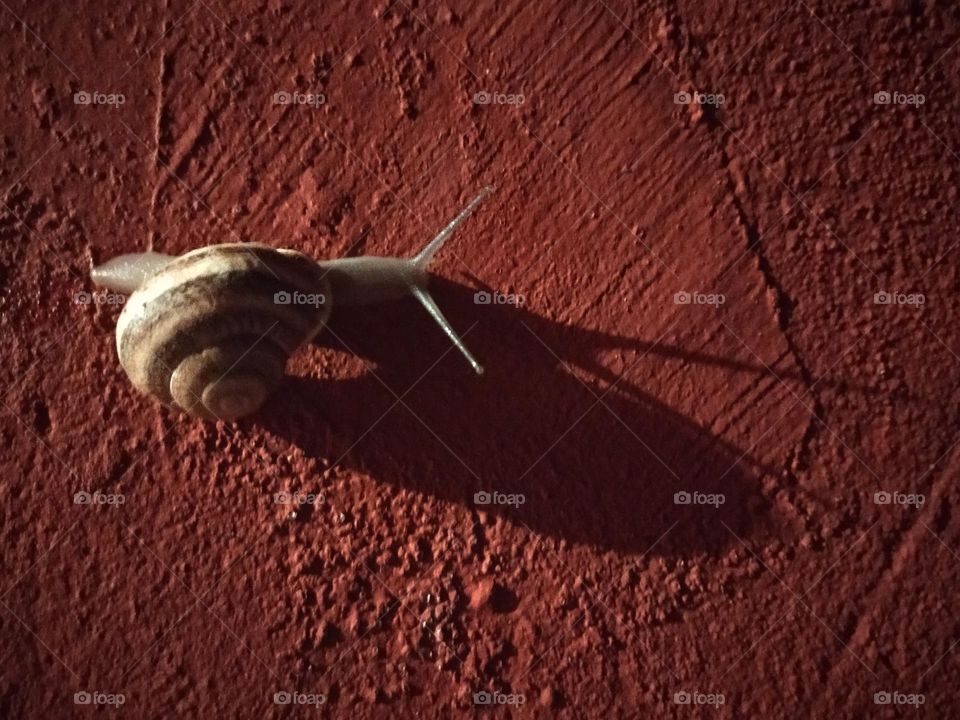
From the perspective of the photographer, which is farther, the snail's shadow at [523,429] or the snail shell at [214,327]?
the snail's shadow at [523,429]

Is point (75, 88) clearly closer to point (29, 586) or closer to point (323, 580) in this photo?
point (29, 586)

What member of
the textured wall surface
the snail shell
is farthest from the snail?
the textured wall surface

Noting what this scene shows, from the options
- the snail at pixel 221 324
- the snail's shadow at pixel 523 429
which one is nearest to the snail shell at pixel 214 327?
the snail at pixel 221 324

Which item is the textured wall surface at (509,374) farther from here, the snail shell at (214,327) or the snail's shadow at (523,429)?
the snail shell at (214,327)

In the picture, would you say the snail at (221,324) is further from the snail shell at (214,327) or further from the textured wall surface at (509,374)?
the textured wall surface at (509,374)

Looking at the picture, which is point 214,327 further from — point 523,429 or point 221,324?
point 523,429

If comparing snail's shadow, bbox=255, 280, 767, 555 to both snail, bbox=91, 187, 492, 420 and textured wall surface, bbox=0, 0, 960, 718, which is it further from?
snail, bbox=91, 187, 492, 420

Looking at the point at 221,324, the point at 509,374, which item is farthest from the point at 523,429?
the point at 221,324
